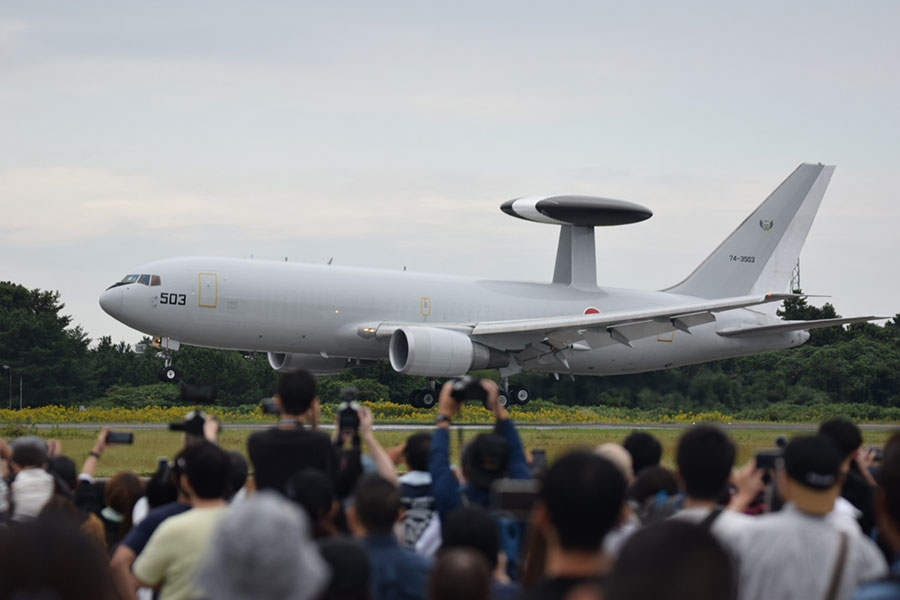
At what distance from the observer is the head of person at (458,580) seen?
3.91 metres

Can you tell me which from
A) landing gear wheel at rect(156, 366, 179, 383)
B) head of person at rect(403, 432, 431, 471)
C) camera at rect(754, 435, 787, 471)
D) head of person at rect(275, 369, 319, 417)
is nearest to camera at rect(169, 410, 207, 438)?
head of person at rect(275, 369, 319, 417)

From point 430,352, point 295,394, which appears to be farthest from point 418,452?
point 430,352

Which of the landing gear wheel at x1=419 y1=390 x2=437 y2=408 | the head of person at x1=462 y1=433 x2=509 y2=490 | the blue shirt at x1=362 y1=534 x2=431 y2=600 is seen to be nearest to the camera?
the blue shirt at x1=362 y1=534 x2=431 y2=600

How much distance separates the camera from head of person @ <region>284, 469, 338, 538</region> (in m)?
5.73

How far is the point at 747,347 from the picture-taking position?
3838 centimetres

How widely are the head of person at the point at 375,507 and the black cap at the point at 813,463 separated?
5.67 ft

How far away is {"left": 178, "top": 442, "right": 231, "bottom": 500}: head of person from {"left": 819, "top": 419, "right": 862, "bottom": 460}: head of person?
3.75 meters

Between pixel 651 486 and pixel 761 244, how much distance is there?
34.3 meters

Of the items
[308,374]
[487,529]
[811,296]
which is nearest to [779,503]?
[487,529]

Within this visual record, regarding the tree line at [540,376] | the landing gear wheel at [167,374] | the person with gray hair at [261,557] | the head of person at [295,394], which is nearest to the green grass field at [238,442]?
the tree line at [540,376]

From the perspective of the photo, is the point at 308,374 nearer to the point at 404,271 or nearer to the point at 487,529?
the point at 487,529

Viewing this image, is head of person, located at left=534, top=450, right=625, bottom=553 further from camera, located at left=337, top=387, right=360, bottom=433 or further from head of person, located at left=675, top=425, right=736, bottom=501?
camera, located at left=337, top=387, right=360, bottom=433

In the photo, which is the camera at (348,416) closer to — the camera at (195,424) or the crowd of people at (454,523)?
the crowd of people at (454,523)

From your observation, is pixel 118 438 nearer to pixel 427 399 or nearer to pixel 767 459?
pixel 767 459
